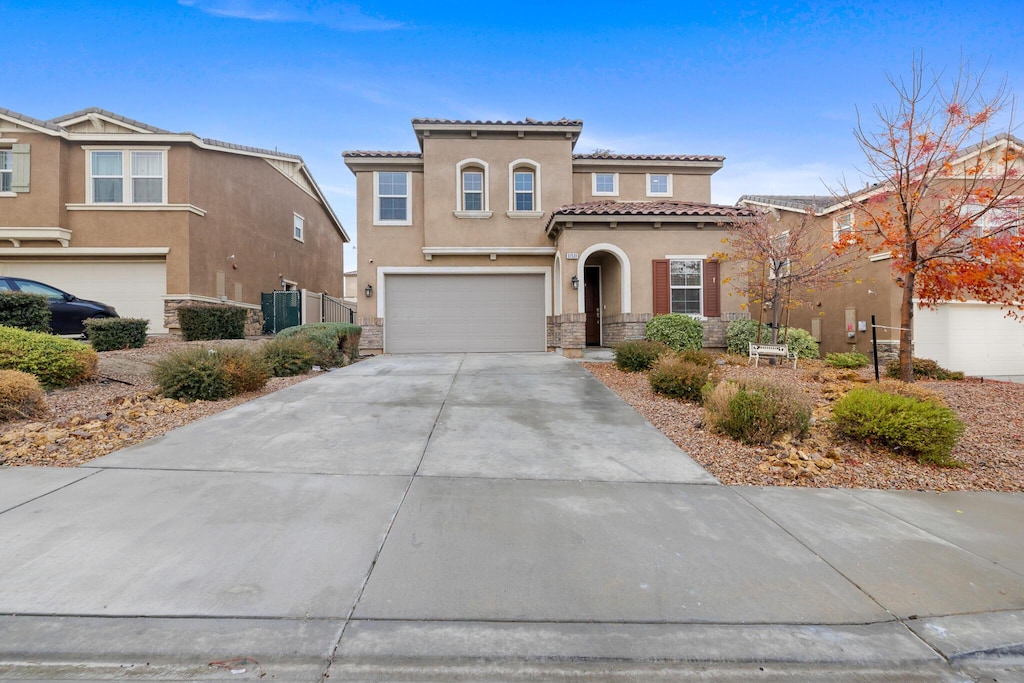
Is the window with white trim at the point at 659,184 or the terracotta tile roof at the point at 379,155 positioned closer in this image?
the terracotta tile roof at the point at 379,155

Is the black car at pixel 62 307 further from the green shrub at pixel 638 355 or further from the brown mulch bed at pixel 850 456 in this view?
the brown mulch bed at pixel 850 456

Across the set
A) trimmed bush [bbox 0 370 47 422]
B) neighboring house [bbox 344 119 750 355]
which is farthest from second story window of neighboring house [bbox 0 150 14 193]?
trimmed bush [bbox 0 370 47 422]

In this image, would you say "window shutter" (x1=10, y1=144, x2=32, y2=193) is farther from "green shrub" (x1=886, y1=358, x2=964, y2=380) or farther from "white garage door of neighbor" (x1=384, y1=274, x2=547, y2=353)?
"green shrub" (x1=886, y1=358, x2=964, y2=380)

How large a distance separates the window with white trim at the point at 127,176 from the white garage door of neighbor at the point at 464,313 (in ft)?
26.0

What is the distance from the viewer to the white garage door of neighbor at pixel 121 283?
1527 centimetres

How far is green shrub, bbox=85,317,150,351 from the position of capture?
10.7 m

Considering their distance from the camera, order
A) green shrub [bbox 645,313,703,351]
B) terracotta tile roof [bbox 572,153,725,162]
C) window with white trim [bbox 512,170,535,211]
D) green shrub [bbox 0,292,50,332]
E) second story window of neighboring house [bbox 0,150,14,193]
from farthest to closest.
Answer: terracotta tile roof [bbox 572,153,725,162] < window with white trim [bbox 512,170,535,211] < second story window of neighboring house [bbox 0,150,14,193] < green shrub [bbox 645,313,703,351] < green shrub [bbox 0,292,50,332]

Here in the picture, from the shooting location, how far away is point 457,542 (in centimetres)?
326

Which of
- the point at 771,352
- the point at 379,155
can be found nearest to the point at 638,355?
the point at 771,352

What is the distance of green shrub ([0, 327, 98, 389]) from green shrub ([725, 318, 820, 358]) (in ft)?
45.1

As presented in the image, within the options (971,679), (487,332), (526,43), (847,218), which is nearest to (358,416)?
(971,679)

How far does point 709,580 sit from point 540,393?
17.8 feet

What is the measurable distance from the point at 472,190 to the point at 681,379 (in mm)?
10192

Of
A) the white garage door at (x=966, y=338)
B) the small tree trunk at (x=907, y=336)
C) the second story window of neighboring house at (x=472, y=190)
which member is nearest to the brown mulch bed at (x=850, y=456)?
the small tree trunk at (x=907, y=336)
